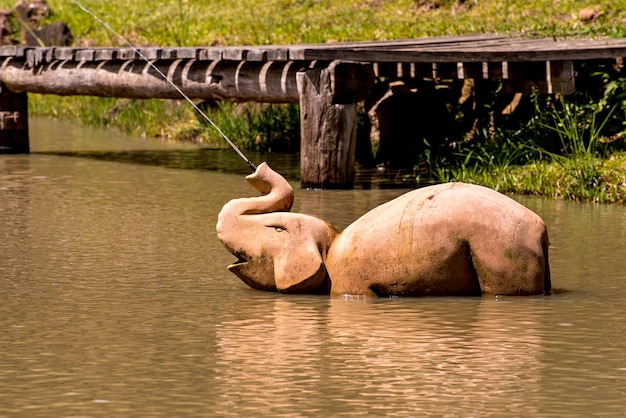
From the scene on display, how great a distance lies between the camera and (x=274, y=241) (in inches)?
255

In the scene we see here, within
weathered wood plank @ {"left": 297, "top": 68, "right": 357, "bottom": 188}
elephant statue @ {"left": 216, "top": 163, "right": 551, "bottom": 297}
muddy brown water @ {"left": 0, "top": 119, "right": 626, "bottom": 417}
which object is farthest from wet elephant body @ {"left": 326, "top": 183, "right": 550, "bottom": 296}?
weathered wood plank @ {"left": 297, "top": 68, "right": 357, "bottom": 188}

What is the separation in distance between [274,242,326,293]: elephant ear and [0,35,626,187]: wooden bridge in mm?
4829

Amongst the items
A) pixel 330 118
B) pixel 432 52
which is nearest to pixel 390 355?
pixel 330 118

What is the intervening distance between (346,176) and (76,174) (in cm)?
295

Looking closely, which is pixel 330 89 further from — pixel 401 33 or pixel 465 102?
pixel 401 33

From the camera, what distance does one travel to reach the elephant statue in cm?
620

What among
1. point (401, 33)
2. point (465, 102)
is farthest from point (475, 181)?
point (401, 33)

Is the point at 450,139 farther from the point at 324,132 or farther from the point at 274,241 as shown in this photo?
the point at 274,241

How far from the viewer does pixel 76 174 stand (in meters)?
12.9

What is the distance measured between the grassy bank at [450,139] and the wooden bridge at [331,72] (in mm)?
415

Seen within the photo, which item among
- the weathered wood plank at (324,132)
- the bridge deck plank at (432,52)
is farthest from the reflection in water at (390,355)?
the bridge deck plank at (432,52)

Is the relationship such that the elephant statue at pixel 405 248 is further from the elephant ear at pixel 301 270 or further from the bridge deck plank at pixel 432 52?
the bridge deck plank at pixel 432 52

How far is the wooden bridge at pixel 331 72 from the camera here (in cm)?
1118

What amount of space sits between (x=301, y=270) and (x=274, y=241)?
7.8 inches
